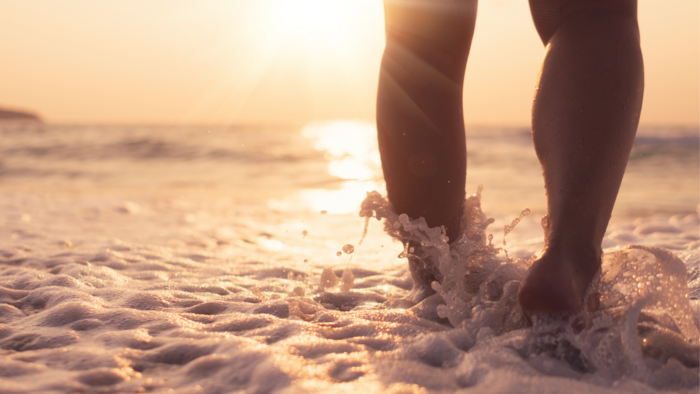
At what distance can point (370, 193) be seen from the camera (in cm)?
153

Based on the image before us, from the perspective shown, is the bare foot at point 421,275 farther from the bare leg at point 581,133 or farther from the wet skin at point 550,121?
the bare leg at point 581,133

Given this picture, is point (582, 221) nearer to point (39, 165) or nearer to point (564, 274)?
point (564, 274)

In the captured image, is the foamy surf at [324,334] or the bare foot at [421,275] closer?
the foamy surf at [324,334]

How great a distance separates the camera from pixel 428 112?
1333mm

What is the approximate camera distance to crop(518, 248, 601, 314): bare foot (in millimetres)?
967

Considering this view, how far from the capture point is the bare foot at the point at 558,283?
3.17 feet

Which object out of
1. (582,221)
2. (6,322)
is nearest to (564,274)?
(582,221)

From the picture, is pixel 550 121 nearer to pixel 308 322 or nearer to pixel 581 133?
pixel 581 133

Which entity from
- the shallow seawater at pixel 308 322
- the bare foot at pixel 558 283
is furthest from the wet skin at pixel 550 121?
the shallow seawater at pixel 308 322

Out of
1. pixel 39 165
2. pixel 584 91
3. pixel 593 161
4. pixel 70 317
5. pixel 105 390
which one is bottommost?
pixel 105 390

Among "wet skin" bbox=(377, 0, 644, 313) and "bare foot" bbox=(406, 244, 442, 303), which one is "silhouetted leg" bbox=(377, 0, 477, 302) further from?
"bare foot" bbox=(406, 244, 442, 303)

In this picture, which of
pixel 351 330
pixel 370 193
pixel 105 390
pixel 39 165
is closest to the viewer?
pixel 105 390

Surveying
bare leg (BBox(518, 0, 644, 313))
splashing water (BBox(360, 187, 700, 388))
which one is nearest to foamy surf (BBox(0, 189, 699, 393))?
splashing water (BBox(360, 187, 700, 388))

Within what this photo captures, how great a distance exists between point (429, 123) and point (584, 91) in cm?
38
